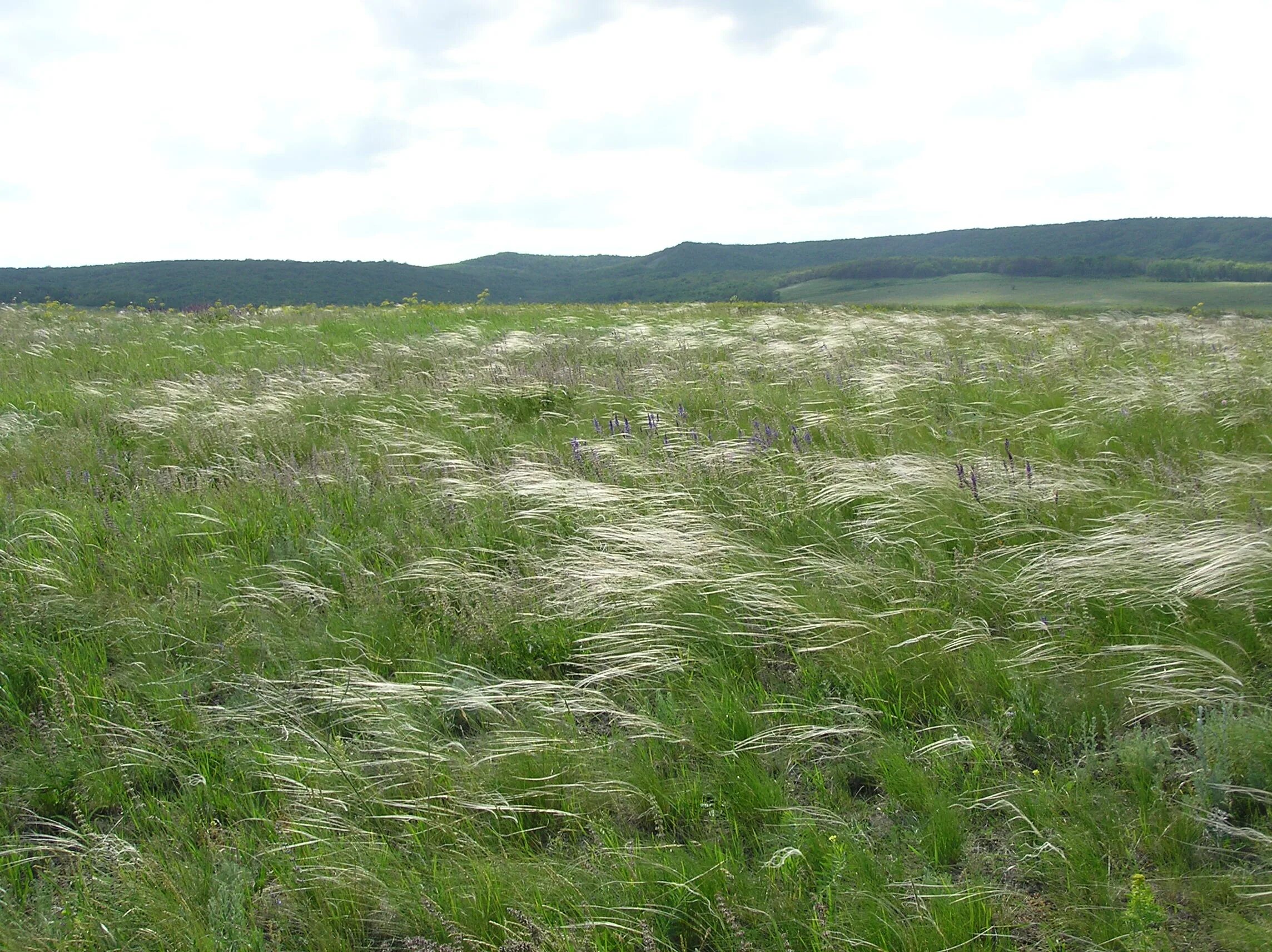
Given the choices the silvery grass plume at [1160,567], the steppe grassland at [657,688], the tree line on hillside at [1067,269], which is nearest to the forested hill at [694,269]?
the tree line on hillside at [1067,269]

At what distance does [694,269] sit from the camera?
170 metres

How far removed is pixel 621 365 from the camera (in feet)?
25.7

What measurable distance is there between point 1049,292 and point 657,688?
68737 millimetres

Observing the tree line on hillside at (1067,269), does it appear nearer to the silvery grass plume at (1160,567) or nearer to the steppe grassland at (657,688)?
the steppe grassland at (657,688)

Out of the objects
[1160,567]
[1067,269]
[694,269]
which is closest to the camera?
[1160,567]

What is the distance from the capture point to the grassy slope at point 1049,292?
47406mm

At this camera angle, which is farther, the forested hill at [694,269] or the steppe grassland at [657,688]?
the forested hill at [694,269]

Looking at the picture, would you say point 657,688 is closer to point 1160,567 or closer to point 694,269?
point 1160,567

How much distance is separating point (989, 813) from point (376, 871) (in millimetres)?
1458

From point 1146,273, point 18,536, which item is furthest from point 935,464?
point 1146,273

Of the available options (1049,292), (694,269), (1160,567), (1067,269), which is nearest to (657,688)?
(1160,567)

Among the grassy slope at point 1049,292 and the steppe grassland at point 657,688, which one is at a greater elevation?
the grassy slope at point 1049,292

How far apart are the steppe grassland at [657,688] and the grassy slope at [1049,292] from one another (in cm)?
4220

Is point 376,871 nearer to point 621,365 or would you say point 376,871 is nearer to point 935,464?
point 935,464
